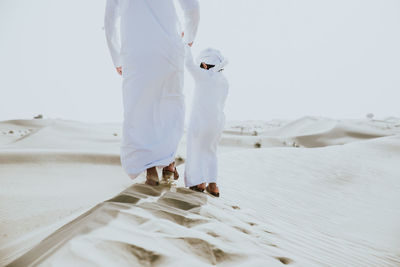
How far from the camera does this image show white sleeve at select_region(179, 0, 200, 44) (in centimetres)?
306

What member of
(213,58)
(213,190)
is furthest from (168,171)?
(213,58)

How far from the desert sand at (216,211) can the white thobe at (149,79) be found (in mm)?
342

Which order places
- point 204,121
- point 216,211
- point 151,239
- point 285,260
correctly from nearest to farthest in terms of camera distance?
point 151,239 → point 285,260 → point 216,211 → point 204,121

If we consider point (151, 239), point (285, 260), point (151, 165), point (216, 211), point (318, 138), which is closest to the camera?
→ point (151, 239)

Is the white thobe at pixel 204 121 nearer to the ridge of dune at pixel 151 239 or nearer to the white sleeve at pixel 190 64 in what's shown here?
the white sleeve at pixel 190 64

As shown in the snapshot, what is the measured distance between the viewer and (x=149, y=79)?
277 cm

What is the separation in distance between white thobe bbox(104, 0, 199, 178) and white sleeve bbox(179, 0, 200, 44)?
0.49 ft

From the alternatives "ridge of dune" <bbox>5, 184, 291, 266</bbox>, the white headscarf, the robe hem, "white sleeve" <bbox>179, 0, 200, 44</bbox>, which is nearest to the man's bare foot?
the robe hem

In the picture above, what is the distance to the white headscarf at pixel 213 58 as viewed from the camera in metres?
3.20

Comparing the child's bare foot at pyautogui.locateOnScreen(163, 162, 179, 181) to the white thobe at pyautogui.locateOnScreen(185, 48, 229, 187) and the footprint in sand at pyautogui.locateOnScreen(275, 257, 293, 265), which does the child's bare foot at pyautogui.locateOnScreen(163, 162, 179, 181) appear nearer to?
the white thobe at pyautogui.locateOnScreen(185, 48, 229, 187)

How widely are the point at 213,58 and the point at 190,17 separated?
18.7 inches

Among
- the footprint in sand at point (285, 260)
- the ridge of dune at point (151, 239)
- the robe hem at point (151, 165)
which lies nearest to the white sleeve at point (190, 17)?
the robe hem at point (151, 165)

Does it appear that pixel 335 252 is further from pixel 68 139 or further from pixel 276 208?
pixel 68 139

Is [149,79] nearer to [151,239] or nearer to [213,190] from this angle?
[213,190]
